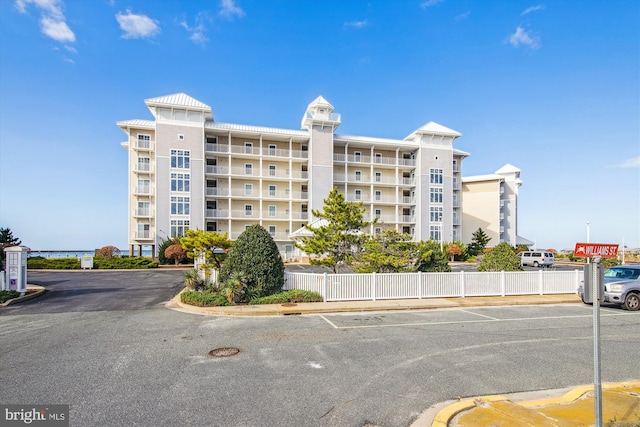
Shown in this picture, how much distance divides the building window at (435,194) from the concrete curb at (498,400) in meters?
41.9

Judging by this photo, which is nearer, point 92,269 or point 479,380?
point 479,380

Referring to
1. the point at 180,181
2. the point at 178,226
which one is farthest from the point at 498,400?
the point at 180,181

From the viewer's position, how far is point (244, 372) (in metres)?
6.06

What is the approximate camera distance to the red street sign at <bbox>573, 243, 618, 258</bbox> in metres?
4.24

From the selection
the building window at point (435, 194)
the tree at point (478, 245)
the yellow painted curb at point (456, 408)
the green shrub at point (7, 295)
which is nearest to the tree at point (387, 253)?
the yellow painted curb at point (456, 408)

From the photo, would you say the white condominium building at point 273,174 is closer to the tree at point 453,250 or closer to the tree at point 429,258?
the tree at point 453,250

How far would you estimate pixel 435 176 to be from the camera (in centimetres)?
4606

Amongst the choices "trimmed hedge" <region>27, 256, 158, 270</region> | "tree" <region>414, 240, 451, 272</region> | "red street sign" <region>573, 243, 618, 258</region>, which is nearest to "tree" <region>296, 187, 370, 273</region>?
"tree" <region>414, 240, 451, 272</region>

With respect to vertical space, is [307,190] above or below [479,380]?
above

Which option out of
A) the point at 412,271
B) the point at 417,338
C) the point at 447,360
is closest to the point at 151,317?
the point at 417,338

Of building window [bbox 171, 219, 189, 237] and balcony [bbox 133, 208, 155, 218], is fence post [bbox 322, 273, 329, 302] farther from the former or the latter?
balcony [bbox 133, 208, 155, 218]

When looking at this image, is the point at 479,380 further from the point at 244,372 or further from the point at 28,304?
the point at 28,304

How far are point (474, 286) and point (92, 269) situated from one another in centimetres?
3097

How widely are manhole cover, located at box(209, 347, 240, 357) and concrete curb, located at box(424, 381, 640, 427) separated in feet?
14.2
